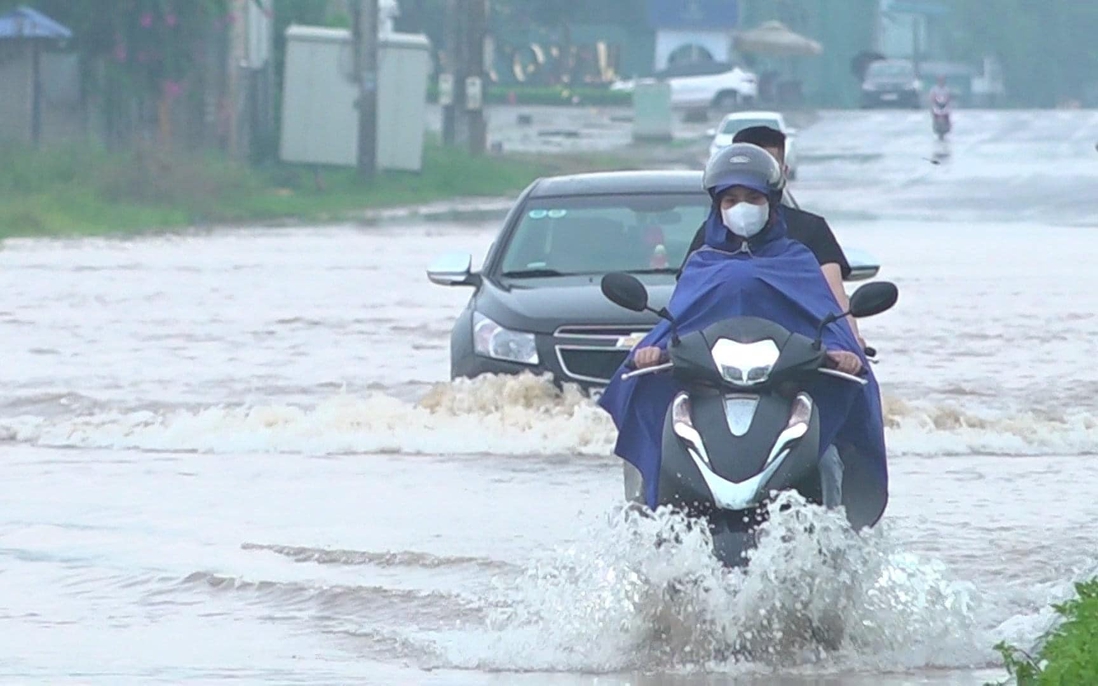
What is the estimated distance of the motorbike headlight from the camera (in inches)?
293

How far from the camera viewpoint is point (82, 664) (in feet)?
26.8

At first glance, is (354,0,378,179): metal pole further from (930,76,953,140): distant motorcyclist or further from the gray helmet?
the gray helmet

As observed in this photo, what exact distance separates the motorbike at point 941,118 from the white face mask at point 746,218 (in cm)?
4855

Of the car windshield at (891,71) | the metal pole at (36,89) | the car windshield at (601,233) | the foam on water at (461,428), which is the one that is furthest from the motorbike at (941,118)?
the car windshield at (601,233)

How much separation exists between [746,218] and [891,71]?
68.9m

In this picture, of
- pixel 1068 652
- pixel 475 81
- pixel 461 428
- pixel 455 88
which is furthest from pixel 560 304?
pixel 455 88

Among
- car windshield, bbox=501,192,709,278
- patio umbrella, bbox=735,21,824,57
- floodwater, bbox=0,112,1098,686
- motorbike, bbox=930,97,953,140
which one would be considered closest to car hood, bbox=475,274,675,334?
car windshield, bbox=501,192,709,278

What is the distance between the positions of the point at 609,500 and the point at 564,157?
131 feet

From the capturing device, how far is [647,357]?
7.73 m

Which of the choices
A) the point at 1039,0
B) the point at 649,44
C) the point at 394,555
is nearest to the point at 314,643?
the point at 394,555

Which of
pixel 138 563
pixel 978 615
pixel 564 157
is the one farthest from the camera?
pixel 564 157

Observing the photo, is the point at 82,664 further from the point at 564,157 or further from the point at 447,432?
the point at 564,157

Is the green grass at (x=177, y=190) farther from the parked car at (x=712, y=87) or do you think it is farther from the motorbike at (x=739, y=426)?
the parked car at (x=712, y=87)

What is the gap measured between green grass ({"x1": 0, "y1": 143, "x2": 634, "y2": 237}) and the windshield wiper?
1958 cm
